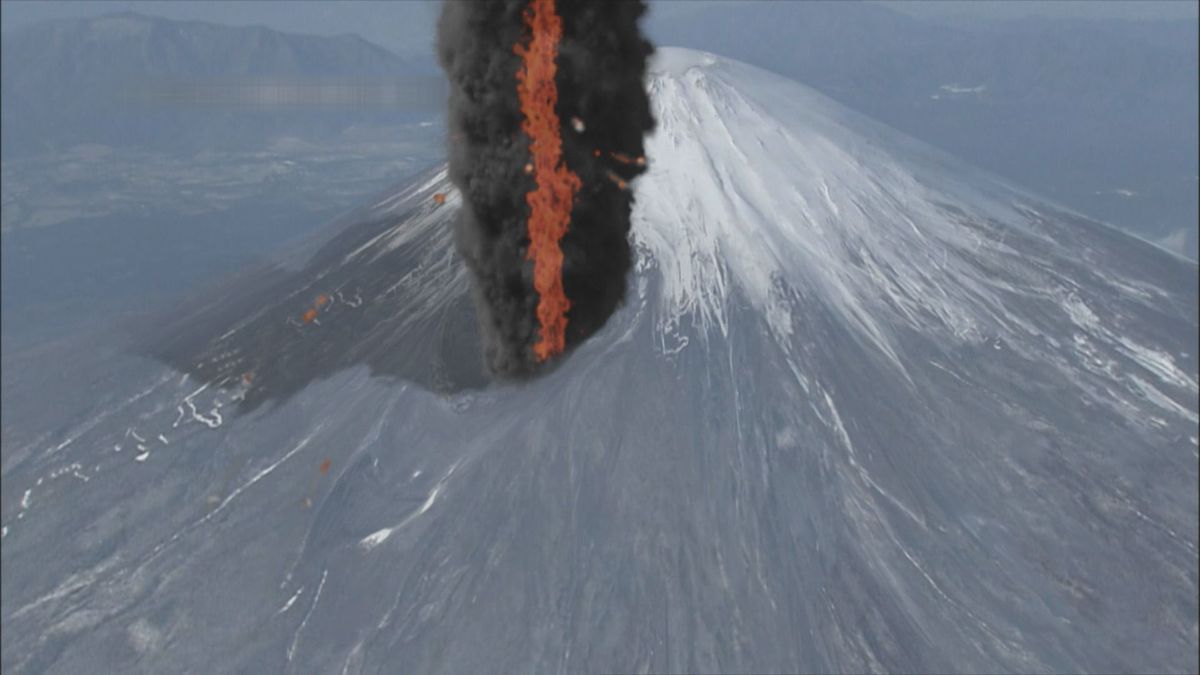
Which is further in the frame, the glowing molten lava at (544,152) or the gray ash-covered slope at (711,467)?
the gray ash-covered slope at (711,467)

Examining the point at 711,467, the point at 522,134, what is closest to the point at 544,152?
the point at 522,134

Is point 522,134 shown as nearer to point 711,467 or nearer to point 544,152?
point 544,152

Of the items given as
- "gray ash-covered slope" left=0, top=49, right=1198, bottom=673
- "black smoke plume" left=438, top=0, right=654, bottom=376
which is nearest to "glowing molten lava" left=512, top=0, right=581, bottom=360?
"black smoke plume" left=438, top=0, right=654, bottom=376

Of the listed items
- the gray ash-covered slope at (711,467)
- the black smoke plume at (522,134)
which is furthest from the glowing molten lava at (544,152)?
the gray ash-covered slope at (711,467)

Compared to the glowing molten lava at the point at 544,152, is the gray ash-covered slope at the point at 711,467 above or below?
below

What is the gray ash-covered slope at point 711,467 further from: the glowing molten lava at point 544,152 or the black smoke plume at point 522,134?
the glowing molten lava at point 544,152
